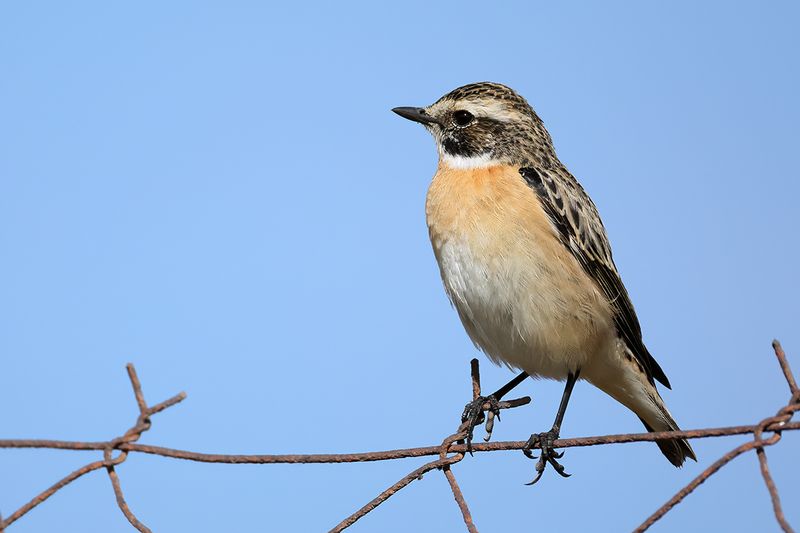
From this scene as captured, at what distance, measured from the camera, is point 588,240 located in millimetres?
6836

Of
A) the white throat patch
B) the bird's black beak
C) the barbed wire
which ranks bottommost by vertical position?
the barbed wire

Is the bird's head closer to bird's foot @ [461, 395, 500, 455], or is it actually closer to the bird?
the bird

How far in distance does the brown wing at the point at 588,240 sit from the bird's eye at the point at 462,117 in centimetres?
77

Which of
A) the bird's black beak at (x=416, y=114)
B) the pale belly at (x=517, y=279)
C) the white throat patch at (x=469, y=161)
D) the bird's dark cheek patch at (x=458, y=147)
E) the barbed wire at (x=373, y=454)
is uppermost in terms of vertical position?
the bird's black beak at (x=416, y=114)

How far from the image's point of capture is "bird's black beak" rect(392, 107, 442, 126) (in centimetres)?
773

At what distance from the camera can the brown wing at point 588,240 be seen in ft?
22.0

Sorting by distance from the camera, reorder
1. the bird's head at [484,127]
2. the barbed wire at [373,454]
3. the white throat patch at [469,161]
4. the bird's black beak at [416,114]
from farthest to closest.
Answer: the bird's black beak at [416,114]
the bird's head at [484,127]
the white throat patch at [469,161]
the barbed wire at [373,454]

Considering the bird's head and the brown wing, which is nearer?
the brown wing

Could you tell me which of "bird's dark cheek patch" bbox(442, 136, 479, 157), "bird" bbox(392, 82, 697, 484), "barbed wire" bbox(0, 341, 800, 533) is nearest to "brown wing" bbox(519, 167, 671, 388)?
"bird" bbox(392, 82, 697, 484)

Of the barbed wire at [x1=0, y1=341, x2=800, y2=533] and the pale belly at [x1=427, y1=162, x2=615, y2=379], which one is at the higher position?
the pale belly at [x1=427, y1=162, x2=615, y2=379]

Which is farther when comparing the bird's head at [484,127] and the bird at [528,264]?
the bird's head at [484,127]

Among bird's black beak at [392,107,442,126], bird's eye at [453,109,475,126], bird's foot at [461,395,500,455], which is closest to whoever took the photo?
bird's foot at [461,395,500,455]

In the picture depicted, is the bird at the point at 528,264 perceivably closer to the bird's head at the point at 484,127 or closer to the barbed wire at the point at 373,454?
the bird's head at the point at 484,127

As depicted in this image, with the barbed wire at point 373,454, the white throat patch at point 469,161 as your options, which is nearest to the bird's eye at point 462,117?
the white throat patch at point 469,161
